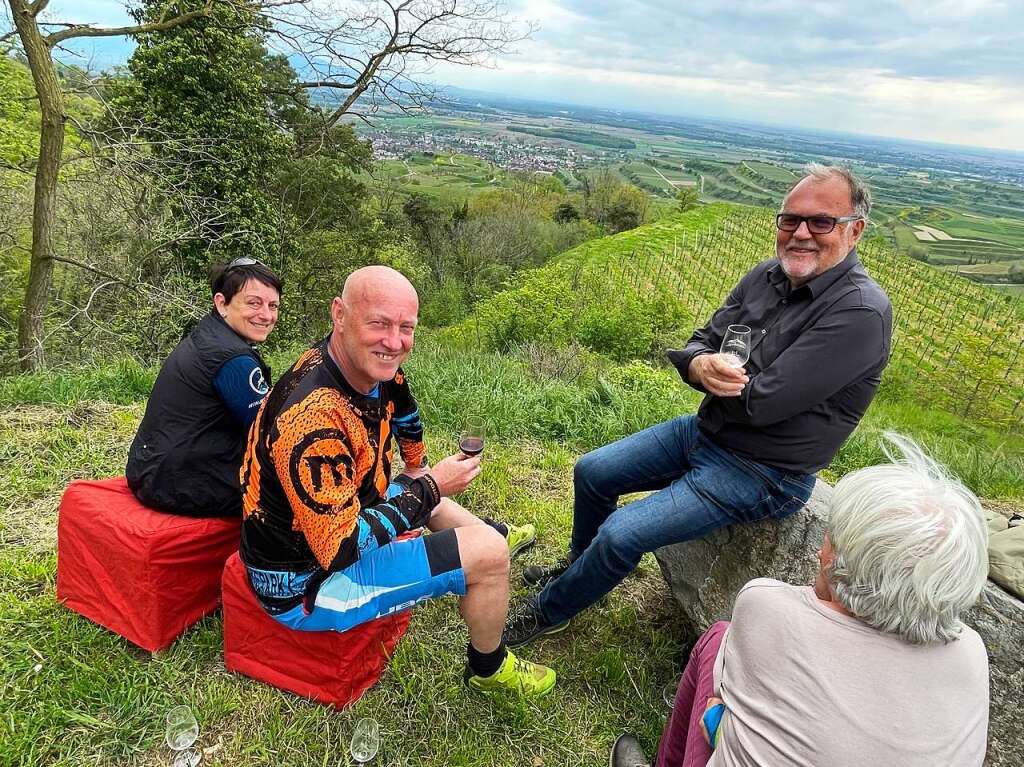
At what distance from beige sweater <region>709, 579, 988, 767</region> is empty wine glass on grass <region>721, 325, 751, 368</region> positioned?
113cm

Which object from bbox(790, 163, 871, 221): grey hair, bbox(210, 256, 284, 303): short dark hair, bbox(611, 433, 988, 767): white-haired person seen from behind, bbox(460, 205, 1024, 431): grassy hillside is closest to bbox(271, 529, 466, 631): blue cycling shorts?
bbox(611, 433, 988, 767): white-haired person seen from behind

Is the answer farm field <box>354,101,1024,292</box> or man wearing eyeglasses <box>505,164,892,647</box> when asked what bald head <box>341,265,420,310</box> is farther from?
farm field <box>354,101,1024,292</box>

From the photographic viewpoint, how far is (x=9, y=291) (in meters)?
11.8

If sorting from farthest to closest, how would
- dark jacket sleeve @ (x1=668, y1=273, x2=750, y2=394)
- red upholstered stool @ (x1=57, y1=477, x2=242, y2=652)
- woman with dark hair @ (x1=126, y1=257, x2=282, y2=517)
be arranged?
1. dark jacket sleeve @ (x1=668, y1=273, x2=750, y2=394)
2. woman with dark hair @ (x1=126, y1=257, x2=282, y2=517)
3. red upholstered stool @ (x1=57, y1=477, x2=242, y2=652)

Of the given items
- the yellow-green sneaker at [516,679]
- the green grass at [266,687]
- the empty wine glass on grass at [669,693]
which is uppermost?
the yellow-green sneaker at [516,679]

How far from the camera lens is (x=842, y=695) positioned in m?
1.23

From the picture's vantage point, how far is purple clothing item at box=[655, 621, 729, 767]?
67.3 inches

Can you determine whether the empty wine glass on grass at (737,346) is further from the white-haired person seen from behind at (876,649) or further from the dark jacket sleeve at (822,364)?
the white-haired person seen from behind at (876,649)

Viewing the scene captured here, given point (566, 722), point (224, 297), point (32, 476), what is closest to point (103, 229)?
point (32, 476)

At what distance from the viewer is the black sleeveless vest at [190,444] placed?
2.38 m

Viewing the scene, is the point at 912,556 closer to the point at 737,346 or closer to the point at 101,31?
the point at 737,346

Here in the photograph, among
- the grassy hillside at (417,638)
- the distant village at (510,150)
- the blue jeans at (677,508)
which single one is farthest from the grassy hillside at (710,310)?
the distant village at (510,150)

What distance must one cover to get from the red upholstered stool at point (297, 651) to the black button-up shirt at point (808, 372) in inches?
64.4

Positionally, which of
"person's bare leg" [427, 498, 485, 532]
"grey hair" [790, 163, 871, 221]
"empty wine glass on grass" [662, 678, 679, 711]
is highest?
"grey hair" [790, 163, 871, 221]
